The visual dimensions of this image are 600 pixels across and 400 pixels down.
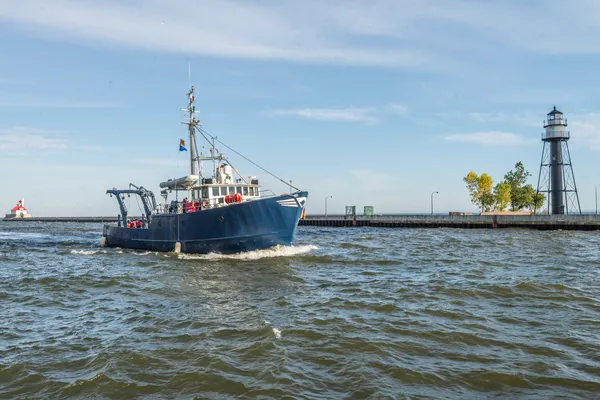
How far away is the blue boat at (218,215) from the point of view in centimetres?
2606

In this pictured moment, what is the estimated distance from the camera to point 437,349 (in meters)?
9.86

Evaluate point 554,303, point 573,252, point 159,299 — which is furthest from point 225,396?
point 573,252

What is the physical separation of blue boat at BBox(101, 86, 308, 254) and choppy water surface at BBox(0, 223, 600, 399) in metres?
5.21

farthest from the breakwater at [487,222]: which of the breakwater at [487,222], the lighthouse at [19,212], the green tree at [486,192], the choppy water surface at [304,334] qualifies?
the lighthouse at [19,212]

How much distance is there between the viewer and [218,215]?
26266 millimetres

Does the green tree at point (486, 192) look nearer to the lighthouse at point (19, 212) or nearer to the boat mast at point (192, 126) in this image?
the boat mast at point (192, 126)

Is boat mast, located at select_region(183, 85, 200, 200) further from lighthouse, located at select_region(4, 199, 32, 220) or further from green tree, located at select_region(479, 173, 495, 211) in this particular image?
lighthouse, located at select_region(4, 199, 32, 220)

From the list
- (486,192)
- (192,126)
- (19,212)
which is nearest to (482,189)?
(486,192)

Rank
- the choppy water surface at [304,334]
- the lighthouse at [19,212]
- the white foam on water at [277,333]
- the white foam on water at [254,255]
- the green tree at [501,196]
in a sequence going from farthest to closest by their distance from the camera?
1. the lighthouse at [19,212]
2. the green tree at [501,196]
3. the white foam on water at [254,255]
4. the white foam on water at [277,333]
5. the choppy water surface at [304,334]

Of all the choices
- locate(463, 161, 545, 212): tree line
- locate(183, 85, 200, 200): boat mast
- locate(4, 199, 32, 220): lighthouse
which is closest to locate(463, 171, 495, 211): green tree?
locate(463, 161, 545, 212): tree line

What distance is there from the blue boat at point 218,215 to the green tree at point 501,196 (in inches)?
2562

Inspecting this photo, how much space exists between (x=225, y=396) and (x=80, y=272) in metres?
17.4

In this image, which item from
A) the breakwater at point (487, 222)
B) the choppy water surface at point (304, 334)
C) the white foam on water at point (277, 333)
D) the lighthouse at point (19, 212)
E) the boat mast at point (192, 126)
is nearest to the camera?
the choppy water surface at point (304, 334)

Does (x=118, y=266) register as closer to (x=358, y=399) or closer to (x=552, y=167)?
(x=358, y=399)
